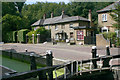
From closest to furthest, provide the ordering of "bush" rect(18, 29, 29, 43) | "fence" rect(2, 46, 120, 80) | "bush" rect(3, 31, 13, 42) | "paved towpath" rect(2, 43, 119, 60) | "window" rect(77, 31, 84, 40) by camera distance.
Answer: "fence" rect(2, 46, 120, 80)
"paved towpath" rect(2, 43, 119, 60)
"window" rect(77, 31, 84, 40)
"bush" rect(18, 29, 29, 43)
"bush" rect(3, 31, 13, 42)

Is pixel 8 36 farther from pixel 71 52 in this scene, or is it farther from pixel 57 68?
pixel 57 68

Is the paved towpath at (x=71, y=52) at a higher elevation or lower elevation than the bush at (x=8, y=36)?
lower

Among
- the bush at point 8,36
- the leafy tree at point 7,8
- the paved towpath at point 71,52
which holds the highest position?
the leafy tree at point 7,8

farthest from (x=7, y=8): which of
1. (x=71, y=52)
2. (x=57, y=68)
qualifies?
(x=57, y=68)

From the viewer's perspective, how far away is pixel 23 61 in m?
13.7

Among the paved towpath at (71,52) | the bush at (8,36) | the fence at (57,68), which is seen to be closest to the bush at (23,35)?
the bush at (8,36)

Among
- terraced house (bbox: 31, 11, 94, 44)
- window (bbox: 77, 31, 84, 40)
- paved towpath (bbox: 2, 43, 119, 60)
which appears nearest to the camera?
paved towpath (bbox: 2, 43, 119, 60)

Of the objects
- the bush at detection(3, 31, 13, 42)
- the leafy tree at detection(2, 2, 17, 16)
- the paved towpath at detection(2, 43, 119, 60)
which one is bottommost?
the paved towpath at detection(2, 43, 119, 60)

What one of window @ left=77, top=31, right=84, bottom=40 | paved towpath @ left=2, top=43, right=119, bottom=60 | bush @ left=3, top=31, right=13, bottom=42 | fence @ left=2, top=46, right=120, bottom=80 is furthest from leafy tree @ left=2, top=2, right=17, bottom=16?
fence @ left=2, top=46, right=120, bottom=80

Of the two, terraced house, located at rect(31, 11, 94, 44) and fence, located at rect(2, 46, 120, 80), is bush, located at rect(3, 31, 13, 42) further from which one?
fence, located at rect(2, 46, 120, 80)

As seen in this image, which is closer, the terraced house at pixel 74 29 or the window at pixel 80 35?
the terraced house at pixel 74 29

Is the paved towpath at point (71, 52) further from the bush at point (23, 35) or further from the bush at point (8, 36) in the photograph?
the bush at point (8, 36)

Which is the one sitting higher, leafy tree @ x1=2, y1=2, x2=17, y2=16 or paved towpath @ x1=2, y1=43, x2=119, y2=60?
leafy tree @ x1=2, y1=2, x2=17, y2=16

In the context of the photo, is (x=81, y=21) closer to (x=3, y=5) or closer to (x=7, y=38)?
(x=7, y=38)
